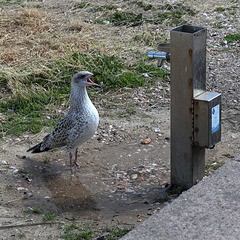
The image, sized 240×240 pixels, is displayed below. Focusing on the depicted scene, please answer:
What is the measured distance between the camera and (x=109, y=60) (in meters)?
8.26

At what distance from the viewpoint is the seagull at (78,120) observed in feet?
18.3

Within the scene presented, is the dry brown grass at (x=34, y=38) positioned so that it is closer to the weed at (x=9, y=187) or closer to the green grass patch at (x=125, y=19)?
the green grass patch at (x=125, y=19)

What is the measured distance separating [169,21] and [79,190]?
18.9 ft

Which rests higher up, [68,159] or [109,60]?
[109,60]

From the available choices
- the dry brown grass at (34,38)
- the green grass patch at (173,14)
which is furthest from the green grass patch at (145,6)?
the dry brown grass at (34,38)

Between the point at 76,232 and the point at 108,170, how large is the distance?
1.37 m

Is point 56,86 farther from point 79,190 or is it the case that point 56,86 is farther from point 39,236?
point 39,236

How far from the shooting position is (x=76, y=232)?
14.9 ft

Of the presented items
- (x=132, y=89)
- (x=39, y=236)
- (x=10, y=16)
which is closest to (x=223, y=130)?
(x=132, y=89)

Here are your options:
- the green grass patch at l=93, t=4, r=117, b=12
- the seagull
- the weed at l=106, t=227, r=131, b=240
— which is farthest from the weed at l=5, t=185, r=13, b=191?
the green grass patch at l=93, t=4, r=117, b=12

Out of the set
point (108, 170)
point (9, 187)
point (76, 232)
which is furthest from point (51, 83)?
point (76, 232)

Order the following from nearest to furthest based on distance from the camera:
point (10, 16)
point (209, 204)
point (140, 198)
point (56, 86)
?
point (209, 204)
point (140, 198)
point (56, 86)
point (10, 16)

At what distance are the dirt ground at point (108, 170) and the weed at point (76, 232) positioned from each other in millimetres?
52

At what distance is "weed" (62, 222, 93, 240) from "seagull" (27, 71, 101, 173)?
4.04 feet
